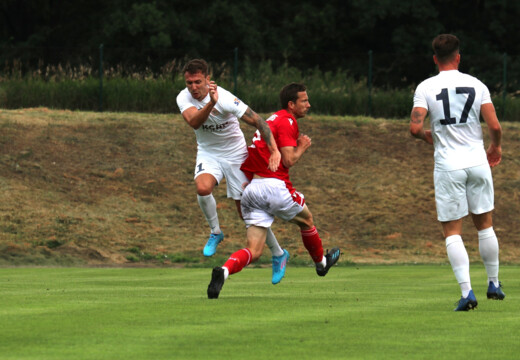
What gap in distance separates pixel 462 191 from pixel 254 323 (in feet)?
7.19

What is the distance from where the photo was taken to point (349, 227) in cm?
2388

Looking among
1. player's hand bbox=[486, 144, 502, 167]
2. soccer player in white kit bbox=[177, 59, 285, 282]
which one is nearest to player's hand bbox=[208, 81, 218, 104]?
soccer player in white kit bbox=[177, 59, 285, 282]

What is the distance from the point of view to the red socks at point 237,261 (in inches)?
352

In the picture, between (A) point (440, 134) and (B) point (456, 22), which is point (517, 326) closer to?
(A) point (440, 134)

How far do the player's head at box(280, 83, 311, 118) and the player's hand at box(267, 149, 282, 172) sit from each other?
579 mm

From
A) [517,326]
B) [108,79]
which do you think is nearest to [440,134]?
[517,326]

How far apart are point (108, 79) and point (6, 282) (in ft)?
57.6

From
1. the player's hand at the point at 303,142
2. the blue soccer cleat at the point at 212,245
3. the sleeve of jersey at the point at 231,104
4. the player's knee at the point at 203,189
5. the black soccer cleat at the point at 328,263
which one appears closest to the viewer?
the player's hand at the point at 303,142

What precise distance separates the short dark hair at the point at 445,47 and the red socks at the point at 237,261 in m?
2.37

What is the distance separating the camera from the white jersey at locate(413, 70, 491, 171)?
8.10 metres

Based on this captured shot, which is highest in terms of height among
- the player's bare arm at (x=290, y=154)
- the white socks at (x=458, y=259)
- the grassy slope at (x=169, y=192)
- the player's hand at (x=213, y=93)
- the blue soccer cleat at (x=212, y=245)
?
the player's hand at (x=213, y=93)

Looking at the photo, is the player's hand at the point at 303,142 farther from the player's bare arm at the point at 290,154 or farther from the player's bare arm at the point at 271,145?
the player's bare arm at the point at 271,145

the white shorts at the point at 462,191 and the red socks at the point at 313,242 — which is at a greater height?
the white shorts at the point at 462,191

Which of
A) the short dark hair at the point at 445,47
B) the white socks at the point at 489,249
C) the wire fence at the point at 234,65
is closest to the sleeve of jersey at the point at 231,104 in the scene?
the short dark hair at the point at 445,47
